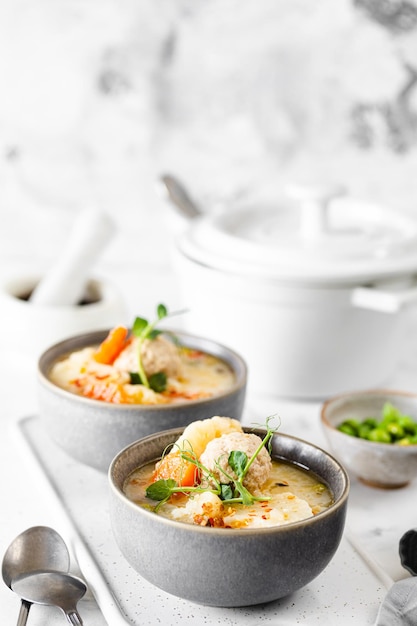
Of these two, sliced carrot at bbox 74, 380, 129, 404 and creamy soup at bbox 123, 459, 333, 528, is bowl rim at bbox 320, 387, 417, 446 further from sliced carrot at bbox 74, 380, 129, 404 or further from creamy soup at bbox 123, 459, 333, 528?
sliced carrot at bbox 74, 380, 129, 404

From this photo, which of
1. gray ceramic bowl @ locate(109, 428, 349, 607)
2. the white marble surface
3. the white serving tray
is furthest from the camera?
the white marble surface

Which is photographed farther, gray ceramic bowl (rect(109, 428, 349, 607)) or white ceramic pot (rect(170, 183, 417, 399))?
white ceramic pot (rect(170, 183, 417, 399))

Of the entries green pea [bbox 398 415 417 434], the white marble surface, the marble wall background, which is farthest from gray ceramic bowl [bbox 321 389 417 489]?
the marble wall background

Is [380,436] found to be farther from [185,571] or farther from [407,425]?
[185,571]

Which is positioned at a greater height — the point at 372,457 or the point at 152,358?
the point at 152,358

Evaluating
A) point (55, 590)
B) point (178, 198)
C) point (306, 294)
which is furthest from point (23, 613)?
point (178, 198)

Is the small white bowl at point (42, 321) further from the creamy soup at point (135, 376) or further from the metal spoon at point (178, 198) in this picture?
the creamy soup at point (135, 376)

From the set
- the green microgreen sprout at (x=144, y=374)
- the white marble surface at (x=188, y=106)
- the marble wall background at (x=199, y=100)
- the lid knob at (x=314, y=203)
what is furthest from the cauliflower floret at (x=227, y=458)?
the marble wall background at (x=199, y=100)
